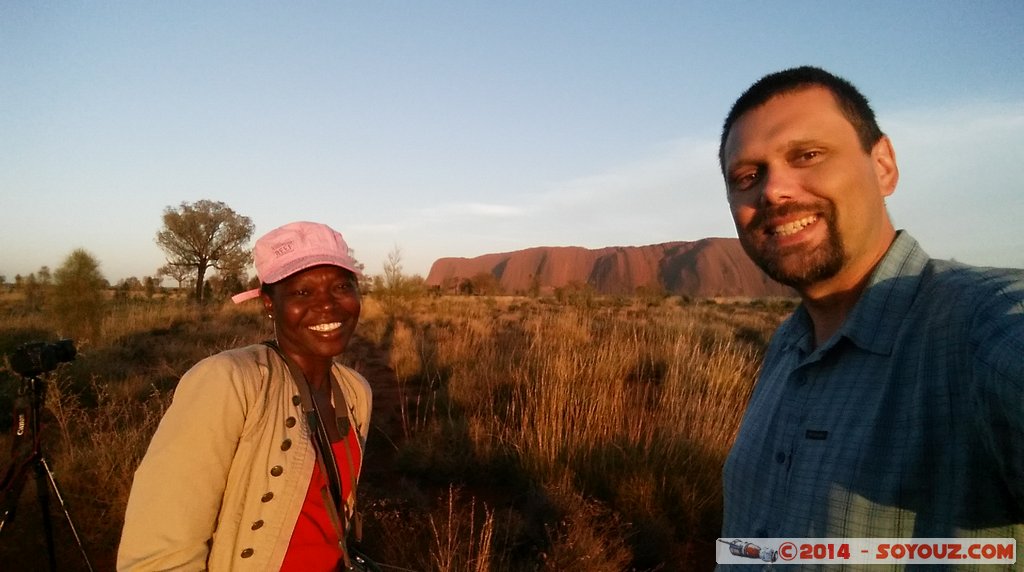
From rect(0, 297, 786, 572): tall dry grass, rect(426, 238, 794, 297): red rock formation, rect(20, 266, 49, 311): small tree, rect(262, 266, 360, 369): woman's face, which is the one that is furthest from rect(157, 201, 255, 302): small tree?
rect(426, 238, 794, 297): red rock formation

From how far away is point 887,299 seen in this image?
3.79 ft

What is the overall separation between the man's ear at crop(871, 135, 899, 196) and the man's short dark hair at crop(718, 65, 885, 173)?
0.02m

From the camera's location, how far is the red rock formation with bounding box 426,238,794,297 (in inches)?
3494

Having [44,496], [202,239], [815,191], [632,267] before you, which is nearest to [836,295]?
[815,191]

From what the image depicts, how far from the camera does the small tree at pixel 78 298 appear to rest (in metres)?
13.8

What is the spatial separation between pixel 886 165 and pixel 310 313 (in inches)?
73.0

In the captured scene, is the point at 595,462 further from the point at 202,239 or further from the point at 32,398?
the point at 202,239

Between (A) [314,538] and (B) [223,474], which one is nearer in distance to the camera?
(B) [223,474]

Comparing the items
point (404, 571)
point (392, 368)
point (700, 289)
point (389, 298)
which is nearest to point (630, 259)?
point (700, 289)

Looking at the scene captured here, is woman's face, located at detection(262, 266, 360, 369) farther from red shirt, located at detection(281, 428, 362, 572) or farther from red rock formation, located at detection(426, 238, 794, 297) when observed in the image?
red rock formation, located at detection(426, 238, 794, 297)

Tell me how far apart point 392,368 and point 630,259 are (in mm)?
101929

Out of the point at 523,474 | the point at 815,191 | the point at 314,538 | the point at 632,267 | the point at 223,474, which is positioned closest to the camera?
the point at 815,191

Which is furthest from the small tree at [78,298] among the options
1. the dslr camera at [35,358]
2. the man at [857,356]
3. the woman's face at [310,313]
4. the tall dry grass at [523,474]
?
the man at [857,356]

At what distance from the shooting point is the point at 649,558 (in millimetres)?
3609
